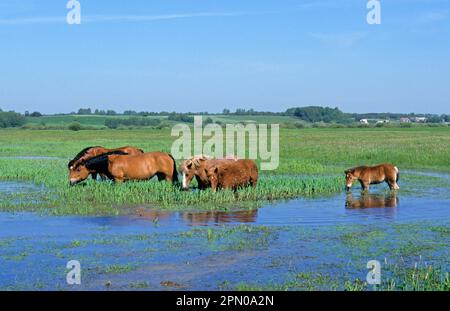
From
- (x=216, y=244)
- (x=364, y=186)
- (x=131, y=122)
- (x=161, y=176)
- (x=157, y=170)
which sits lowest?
(x=216, y=244)

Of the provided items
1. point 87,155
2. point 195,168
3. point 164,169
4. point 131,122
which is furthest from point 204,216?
point 131,122

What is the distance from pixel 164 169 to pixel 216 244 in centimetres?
783

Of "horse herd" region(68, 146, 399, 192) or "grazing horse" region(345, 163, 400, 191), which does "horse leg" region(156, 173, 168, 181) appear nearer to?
"horse herd" region(68, 146, 399, 192)

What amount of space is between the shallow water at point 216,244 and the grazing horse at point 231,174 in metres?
1.88

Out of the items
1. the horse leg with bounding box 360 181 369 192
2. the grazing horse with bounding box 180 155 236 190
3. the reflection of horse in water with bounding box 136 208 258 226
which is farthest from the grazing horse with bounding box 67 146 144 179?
the horse leg with bounding box 360 181 369 192

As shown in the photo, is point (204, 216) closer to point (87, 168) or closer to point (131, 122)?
point (87, 168)

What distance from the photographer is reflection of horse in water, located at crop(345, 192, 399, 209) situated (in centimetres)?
1538

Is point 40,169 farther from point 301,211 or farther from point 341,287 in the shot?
point 341,287

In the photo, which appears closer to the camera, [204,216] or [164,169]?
[204,216]

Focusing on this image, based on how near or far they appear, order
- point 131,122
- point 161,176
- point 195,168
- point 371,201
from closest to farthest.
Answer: point 371,201, point 195,168, point 161,176, point 131,122

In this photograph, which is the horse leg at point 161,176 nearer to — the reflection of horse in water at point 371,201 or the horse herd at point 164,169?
the horse herd at point 164,169

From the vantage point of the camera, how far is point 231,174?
55.4ft

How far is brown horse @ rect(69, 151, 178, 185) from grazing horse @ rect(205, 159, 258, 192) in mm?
2073

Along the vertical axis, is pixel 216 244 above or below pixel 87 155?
below
